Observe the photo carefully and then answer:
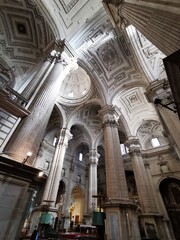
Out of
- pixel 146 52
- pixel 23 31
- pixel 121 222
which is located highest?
pixel 23 31

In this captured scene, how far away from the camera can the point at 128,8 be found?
3.87m

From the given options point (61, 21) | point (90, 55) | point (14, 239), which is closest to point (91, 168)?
point (90, 55)

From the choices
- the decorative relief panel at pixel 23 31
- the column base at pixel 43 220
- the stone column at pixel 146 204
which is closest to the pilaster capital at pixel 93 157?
the stone column at pixel 146 204

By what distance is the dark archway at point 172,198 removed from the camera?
11.8m

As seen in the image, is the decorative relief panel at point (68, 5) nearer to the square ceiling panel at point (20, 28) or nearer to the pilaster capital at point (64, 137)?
the square ceiling panel at point (20, 28)

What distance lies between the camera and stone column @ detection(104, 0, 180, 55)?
2.35 metres

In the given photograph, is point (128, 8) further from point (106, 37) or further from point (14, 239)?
point (106, 37)

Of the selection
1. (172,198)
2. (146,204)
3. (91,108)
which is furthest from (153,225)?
(91,108)

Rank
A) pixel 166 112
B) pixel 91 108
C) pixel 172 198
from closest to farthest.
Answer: pixel 166 112, pixel 172 198, pixel 91 108

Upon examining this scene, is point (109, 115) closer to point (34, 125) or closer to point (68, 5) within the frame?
point (34, 125)

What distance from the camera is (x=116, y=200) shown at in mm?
6488

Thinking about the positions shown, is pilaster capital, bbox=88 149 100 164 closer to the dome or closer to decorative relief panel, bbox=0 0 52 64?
the dome

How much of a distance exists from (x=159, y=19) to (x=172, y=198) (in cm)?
1539

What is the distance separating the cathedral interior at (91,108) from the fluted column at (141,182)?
0.27 ft
